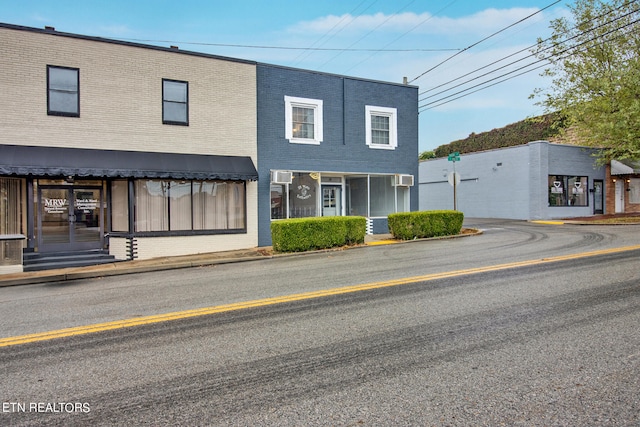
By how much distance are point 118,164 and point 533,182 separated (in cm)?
2252

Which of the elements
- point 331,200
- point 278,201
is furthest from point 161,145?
point 331,200

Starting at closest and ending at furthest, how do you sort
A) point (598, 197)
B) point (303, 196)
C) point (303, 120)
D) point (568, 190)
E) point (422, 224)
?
point (422, 224) → point (303, 120) → point (303, 196) → point (568, 190) → point (598, 197)

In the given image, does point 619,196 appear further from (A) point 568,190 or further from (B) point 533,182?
(B) point 533,182

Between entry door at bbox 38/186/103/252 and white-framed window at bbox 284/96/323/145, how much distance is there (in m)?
7.27

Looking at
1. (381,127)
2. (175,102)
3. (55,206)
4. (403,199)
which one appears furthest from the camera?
(403,199)

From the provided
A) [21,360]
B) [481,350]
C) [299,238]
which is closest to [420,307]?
[481,350]

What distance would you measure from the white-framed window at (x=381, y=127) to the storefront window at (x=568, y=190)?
12692 millimetres

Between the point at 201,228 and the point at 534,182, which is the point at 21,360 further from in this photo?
the point at 534,182

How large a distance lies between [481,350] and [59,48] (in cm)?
1445

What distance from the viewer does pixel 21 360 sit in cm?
428

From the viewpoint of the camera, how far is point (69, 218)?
1305 cm

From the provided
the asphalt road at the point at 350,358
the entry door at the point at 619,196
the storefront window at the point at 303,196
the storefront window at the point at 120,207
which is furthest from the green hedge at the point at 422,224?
the entry door at the point at 619,196

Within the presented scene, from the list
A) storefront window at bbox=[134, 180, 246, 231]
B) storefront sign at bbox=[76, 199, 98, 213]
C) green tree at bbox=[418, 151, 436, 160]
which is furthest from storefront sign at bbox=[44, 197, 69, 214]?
green tree at bbox=[418, 151, 436, 160]

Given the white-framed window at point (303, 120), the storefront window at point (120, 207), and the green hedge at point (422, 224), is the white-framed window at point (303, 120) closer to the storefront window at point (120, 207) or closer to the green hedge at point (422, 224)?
the green hedge at point (422, 224)
